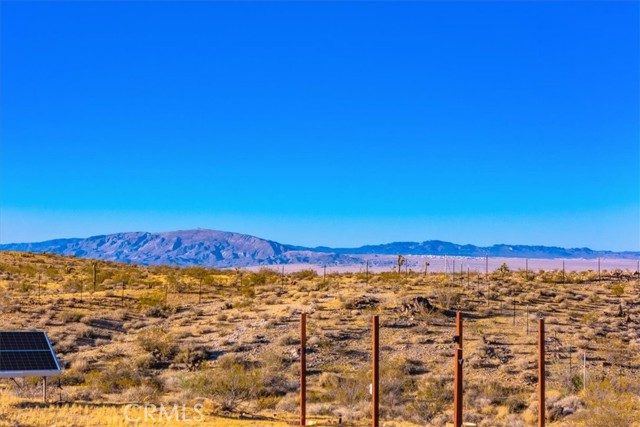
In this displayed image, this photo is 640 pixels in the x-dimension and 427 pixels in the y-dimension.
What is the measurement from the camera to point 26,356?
61.5 feet

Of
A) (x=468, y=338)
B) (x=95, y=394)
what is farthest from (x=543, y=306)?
(x=95, y=394)

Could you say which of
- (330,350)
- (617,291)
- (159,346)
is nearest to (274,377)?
(330,350)

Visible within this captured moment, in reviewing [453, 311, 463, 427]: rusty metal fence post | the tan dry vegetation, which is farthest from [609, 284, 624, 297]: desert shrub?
[453, 311, 463, 427]: rusty metal fence post

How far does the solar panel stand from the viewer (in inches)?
707

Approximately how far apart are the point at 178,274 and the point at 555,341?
43.2 m

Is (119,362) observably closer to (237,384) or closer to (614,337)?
(237,384)

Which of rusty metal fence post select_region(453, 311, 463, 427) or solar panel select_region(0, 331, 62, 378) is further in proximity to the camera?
solar panel select_region(0, 331, 62, 378)

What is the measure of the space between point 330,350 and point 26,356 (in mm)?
14574

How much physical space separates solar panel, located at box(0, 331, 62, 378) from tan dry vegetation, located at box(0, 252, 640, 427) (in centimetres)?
117

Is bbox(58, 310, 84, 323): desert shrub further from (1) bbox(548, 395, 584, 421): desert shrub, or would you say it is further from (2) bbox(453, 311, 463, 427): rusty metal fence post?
(2) bbox(453, 311, 463, 427): rusty metal fence post

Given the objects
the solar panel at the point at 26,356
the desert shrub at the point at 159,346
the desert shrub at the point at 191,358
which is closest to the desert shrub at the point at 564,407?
the desert shrub at the point at 191,358

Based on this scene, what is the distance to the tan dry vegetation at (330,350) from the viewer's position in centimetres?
2069

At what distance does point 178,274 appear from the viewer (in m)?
65.6

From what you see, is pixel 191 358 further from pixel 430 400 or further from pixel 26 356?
pixel 430 400
